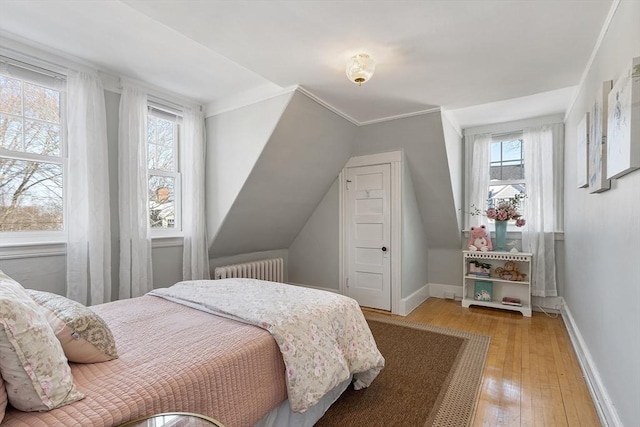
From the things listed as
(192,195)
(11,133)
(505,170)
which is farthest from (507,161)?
(11,133)

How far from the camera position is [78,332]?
1156 mm

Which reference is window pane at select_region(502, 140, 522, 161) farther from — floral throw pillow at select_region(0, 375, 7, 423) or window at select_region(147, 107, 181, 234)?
floral throw pillow at select_region(0, 375, 7, 423)

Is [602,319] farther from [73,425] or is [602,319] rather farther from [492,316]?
[73,425]

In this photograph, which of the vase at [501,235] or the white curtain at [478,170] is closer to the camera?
the vase at [501,235]

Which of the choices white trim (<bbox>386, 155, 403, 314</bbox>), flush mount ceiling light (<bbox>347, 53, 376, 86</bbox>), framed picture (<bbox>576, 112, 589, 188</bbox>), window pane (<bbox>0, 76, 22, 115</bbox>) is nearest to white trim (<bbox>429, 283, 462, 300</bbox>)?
white trim (<bbox>386, 155, 403, 314</bbox>)

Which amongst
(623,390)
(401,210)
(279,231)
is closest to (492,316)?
(401,210)

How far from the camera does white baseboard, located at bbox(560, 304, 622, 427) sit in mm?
1645

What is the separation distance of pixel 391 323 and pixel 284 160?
6.87 feet

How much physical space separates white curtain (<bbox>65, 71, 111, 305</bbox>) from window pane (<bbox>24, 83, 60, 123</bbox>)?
14 centimetres

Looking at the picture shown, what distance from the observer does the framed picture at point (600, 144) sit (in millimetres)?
1695

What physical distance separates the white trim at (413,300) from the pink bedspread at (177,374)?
8.21 ft

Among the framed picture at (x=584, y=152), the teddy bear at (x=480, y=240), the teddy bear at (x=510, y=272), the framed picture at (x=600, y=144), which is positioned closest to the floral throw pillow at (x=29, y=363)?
the framed picture at (x=600, y=144)

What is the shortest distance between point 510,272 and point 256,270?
3141 mm

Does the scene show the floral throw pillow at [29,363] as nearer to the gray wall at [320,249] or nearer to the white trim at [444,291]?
the gray wall at [320,249]
